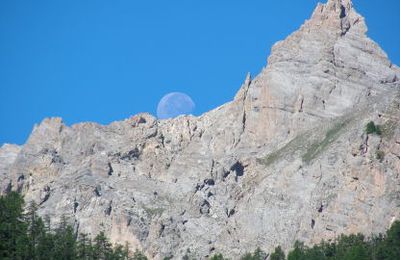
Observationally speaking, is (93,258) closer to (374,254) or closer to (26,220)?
(26,220)

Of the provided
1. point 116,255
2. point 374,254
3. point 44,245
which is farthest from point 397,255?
point 44,245

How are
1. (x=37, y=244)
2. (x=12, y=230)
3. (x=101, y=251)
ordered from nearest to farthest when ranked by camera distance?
1. (x=12, y=230)
2. (x=37, y=244)
3. (x=101, y=251)

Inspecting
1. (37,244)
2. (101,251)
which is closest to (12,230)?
(37,244)

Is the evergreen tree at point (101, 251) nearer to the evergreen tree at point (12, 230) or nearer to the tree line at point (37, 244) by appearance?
the tree line at point (37, 244)

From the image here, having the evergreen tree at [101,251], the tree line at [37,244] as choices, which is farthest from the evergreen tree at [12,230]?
the evergreen tree at [101,251]

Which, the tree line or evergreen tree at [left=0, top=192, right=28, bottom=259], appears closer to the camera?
evergreen tree at [left=0, top=192, right=28, bottom=259]

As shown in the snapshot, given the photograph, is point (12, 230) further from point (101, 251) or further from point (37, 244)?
point (101, 251)

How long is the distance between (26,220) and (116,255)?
1567 cm

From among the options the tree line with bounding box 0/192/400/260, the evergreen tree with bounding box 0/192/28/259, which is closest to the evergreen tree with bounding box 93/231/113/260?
the tree line with bounding box 0/192/400/260

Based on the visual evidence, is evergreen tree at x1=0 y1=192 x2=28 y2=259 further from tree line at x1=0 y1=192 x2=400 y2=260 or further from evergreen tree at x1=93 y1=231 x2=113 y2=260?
evergreen tree at x1=93 y1=231 x2=113 y2=260

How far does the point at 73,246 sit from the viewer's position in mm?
186125

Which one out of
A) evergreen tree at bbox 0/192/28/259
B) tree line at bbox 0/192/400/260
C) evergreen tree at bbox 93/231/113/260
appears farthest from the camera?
evergreen tree at bbox 93/231/113/260

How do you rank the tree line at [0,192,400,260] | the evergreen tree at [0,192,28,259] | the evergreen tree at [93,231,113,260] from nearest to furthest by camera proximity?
the evergreen tree at [0,192,28,259] → the tree line at [0,192,400,260] → the evergreen tree at [93,231,113,260]

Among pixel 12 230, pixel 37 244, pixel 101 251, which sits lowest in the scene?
pixel 12 230
